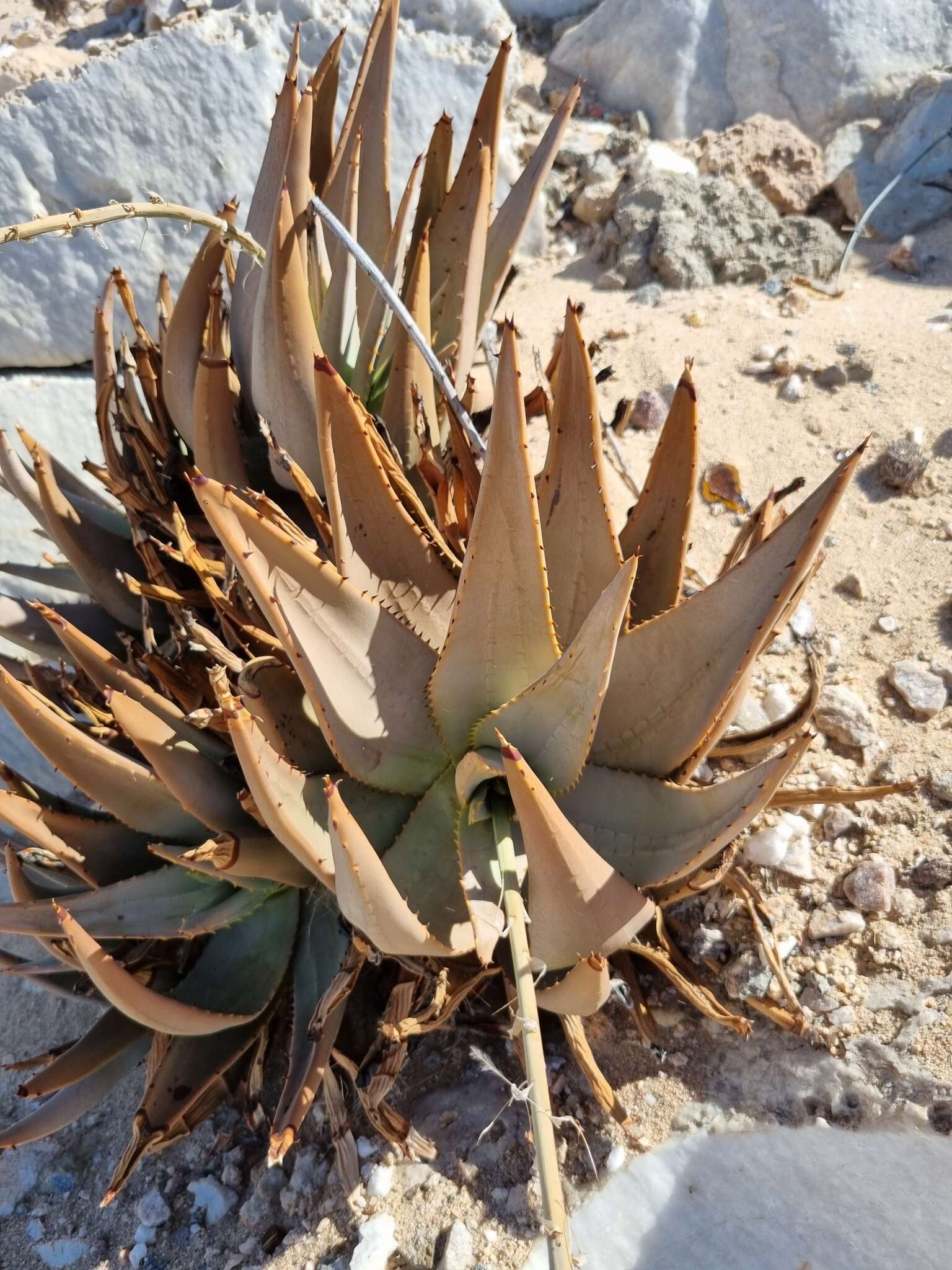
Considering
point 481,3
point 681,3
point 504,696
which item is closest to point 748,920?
point 504,696

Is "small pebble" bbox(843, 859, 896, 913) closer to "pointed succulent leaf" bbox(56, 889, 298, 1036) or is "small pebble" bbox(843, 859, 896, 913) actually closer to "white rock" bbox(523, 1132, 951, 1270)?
"white rock" bbox(523, 1132, 951, 1270)

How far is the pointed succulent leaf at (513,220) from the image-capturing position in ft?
5.78

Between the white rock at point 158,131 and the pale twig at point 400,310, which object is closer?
the pale twig at point 400,310

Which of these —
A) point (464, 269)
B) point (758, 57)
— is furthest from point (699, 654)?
point (758, 57)

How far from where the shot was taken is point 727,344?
2547 mm

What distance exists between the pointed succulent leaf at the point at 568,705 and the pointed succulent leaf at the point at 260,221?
634 mm

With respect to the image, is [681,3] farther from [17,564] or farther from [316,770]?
[316,770]

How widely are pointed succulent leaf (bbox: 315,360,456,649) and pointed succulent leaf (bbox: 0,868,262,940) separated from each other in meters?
0.46

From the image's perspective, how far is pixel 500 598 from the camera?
45.6 inches

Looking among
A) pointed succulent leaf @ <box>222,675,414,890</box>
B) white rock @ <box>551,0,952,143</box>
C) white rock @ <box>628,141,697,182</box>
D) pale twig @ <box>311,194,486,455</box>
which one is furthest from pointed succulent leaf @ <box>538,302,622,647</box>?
white rock @ <box>551,0,952,143</box>

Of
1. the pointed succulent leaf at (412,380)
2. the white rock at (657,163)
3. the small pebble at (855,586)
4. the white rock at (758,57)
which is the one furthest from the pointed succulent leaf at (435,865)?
the white rock at (758,57)

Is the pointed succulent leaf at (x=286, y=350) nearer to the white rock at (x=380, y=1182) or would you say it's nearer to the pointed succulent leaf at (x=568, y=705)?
the pointed succulent leaf at (x=568, y=705)

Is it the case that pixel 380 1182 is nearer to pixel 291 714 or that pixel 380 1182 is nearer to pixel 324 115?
pixel 291 714

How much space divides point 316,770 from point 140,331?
36.9 inches
